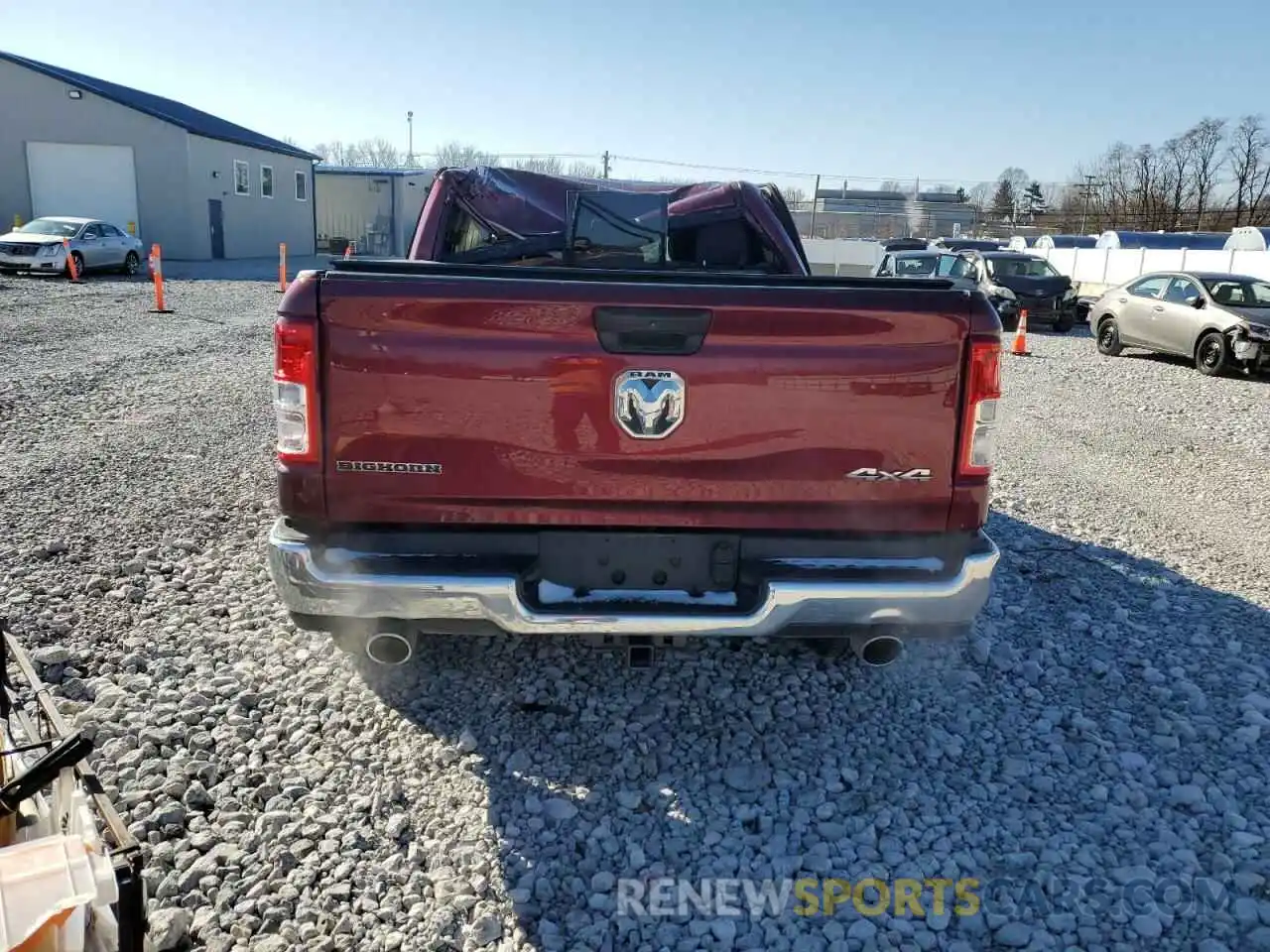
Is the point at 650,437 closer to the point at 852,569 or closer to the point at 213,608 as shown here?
the point at 852,569

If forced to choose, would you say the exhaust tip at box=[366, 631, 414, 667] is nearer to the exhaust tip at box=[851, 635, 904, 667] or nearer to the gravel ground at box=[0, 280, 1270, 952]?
the gravel ground at box=[0, 280, 1270, 952]

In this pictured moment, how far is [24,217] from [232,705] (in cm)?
3328

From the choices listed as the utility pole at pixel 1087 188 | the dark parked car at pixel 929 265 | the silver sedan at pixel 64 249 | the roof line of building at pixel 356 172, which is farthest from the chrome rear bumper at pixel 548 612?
the utility pole at pixel 1087 188

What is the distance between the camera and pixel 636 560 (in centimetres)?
305

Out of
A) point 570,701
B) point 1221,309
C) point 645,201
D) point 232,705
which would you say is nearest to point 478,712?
point 570,701

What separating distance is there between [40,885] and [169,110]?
38.7 metres

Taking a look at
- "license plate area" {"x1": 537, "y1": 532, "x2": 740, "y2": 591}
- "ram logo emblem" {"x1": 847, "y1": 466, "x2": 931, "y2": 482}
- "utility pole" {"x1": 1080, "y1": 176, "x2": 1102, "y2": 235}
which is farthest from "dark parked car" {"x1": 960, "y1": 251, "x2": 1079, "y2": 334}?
"utility pole" {"x1": 1080, "y1": 176, "x2": 1102, "y2": 235}

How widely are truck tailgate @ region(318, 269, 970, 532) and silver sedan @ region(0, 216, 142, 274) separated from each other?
22.8 m

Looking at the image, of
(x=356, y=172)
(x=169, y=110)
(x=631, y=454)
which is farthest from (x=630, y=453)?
(x=356, y=172)

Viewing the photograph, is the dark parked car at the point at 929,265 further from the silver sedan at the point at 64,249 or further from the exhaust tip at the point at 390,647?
the silver sedan at the point at 64,249

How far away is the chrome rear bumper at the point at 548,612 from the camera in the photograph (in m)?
2.93

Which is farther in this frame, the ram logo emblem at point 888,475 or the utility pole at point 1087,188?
the utility pole at point 1087,188

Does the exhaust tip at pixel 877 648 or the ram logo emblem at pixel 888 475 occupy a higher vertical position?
the ram logo emblem at pixel 888 475

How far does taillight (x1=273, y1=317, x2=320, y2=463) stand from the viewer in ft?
9.29
